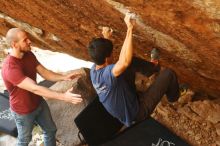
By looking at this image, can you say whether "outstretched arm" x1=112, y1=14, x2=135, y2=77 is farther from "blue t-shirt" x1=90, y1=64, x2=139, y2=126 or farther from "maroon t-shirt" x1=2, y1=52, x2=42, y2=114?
"maroon t-shirt" x1=2, y1=52, x2=42, y2=114

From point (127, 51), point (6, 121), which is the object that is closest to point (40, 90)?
point (127, 51)

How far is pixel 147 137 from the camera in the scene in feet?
18.4

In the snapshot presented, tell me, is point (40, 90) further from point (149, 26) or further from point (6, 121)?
point (6, 121)

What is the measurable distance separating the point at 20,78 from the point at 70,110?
6.75 feet

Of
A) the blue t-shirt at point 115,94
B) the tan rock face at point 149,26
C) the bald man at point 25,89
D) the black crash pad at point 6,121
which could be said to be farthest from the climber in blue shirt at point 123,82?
the black crash pad at point 6,121

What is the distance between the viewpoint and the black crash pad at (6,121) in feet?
21.5

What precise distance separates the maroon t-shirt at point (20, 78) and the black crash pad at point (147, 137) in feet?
3.95

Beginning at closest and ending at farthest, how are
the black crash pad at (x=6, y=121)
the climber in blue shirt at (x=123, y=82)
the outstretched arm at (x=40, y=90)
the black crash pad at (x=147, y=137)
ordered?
1. the climber in blue shirt at (x=123, y=82)
2. the outstretched arm at (x=40, y=90)
3. the black crash pad at (x=147, y=137)
4. the black crash pad at (x=6, y=121)

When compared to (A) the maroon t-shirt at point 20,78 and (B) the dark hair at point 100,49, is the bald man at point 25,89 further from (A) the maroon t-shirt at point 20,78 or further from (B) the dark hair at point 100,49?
(B) the dark hair at point 100,49

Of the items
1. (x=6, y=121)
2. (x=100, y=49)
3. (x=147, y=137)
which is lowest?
(x=6, y=121)

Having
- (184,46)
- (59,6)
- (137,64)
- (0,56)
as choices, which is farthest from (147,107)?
(0,56)

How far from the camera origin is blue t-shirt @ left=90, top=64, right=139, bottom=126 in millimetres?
4500

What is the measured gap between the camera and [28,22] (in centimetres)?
697

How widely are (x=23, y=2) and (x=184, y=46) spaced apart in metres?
2.55
